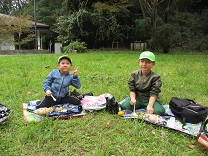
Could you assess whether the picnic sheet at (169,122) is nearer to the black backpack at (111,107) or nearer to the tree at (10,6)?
the black backpack at (111,107)

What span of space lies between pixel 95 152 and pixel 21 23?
1682cm

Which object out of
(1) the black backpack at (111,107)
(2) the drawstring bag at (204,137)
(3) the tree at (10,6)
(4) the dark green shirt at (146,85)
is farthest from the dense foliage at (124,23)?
(3) the tree at (10,6)

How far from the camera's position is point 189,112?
2.67m

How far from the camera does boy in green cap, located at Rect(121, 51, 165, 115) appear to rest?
300 centimetres

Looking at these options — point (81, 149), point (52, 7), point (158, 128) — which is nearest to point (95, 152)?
point (81, 149)

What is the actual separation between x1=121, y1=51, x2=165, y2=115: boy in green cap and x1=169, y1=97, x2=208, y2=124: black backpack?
0.69 ft

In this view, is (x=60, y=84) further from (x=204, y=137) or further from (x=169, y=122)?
(x=204, y=137)

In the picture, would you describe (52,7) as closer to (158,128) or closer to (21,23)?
(21,23)

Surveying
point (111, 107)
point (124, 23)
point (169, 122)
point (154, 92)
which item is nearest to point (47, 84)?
point (111, 107)

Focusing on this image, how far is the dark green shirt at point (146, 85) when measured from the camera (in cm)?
308

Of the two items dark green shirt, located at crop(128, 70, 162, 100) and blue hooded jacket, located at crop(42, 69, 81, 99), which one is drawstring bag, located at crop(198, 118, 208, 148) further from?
blue hooded jacket, located at crop(42, 69, 81, 99)

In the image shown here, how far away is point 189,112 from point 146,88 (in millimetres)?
742

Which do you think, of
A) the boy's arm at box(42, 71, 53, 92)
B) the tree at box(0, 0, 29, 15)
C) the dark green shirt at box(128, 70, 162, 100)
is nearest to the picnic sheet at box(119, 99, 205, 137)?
the dark green shirt at box(128, 70, 162, 100)

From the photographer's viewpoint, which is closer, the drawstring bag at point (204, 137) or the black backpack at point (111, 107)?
the drawstring bag at point (204, 137)
